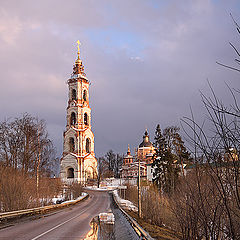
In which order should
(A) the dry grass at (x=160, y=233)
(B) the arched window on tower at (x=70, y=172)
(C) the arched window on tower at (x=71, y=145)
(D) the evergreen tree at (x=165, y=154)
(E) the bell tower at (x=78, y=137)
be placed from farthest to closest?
(C) the arched window on tower at (x=71, y=145) → (B) the arched window on tower at (x=70, y=172) → (E) the bell tower at (x=78, y=137) → (D) the evergreen tree at (x=165, y=154) → (A) the dry grass at (x=160, y=233)

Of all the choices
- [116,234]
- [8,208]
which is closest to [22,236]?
[116,234]

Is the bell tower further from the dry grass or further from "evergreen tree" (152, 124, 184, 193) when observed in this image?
the dry grass

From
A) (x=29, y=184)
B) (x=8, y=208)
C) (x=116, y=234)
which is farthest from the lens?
(x=29, y=184)

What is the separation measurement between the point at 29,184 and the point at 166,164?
1093 inches

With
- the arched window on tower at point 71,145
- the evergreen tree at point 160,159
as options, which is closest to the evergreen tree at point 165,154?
the evergreen tree at point 160,159

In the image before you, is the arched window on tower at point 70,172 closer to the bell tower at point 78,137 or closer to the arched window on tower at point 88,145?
the bell tower at point 78,137

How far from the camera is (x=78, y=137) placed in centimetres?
7062

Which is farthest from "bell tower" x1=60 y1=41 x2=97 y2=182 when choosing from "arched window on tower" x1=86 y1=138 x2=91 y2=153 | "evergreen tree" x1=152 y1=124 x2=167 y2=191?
"evergreen tree" x1=152 y1=124 x2=167 y2=191

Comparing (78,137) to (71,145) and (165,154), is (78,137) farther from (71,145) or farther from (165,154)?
(165,154)

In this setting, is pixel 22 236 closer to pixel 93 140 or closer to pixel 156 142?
pixel 156 142

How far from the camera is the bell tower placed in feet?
229

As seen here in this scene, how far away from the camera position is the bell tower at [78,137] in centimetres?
6975

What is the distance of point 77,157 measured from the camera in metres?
69.2

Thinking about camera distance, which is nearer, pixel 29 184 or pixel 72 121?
pixel 29 184
